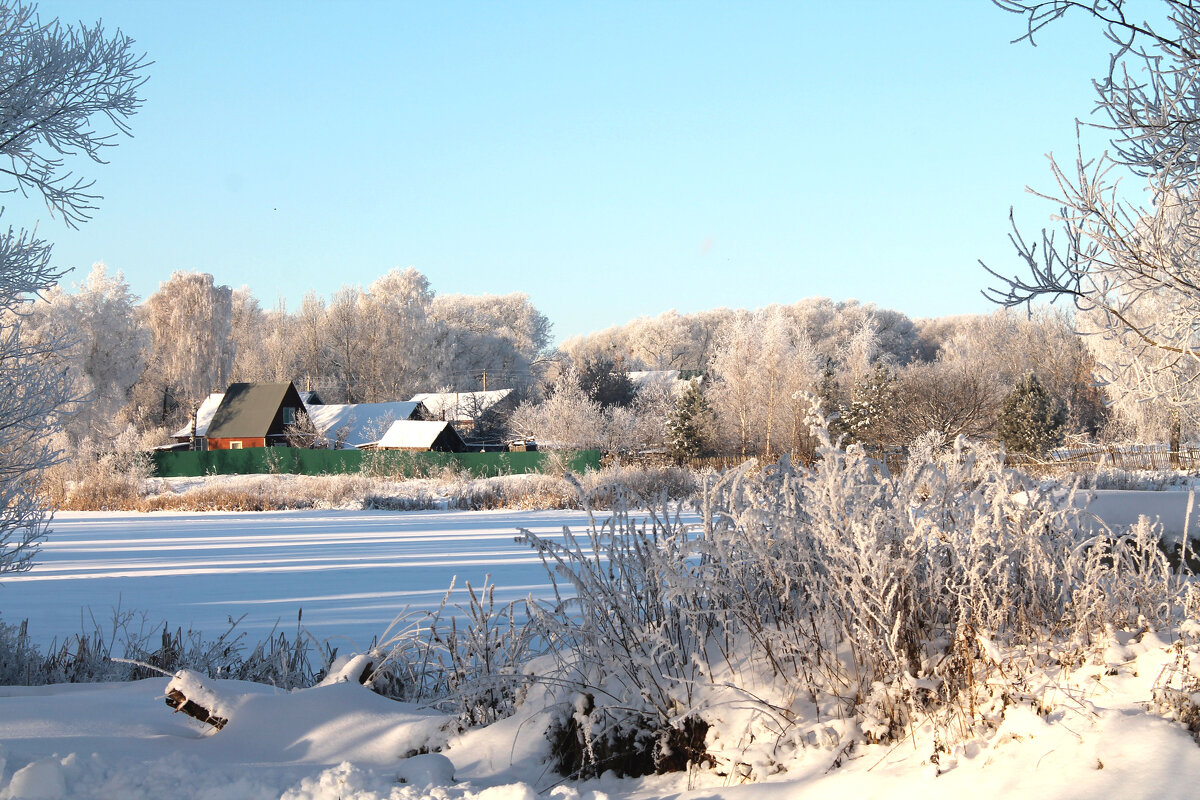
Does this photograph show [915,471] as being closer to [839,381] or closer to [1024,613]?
[1024,613]

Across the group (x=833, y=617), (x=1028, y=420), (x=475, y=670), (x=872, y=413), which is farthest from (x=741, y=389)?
(x=833, y=617)

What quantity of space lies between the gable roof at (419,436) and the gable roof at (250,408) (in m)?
8.37

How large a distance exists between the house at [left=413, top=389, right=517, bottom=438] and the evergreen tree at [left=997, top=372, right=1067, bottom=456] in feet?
93.5

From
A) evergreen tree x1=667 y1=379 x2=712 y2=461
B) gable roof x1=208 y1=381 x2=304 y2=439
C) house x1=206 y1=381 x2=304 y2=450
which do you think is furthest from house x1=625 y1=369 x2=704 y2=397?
gable roof x1=208 y1=381 x2=304 y2=439

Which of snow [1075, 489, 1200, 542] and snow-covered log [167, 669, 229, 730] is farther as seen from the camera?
snow [1075, 489, 1200, 542]

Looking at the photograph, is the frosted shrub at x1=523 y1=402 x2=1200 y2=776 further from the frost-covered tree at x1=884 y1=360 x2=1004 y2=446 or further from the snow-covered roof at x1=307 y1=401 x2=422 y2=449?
the snow-covered roof at x1=307 y1=401 x2=422 y2=449

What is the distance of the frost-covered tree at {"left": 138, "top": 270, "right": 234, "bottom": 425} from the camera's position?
5581 centimetres

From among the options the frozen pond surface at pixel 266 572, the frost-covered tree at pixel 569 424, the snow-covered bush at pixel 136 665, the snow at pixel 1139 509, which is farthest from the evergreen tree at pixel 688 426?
the snow-covered bush at pixel 136 665

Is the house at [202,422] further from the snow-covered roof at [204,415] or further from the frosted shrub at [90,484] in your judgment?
the frosted shrub at [90,484]

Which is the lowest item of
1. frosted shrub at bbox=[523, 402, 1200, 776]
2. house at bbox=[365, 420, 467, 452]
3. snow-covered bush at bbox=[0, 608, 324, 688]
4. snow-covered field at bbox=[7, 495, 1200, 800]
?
snow-covered bush at bbox=[0, 608, 324, 688]

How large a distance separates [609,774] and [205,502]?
2701 cm

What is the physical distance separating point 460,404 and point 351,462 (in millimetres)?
19080

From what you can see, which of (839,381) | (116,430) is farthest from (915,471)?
(116,430)

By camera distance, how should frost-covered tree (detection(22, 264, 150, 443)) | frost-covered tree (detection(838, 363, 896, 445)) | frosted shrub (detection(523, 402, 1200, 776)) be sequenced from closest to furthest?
frosted shrub (detection(523, 402, 1200, 776)) → frost-covered tree (detection(838, 363, 896, 445)) → frost-covered tree (detection(22, 264, 150, 443))
